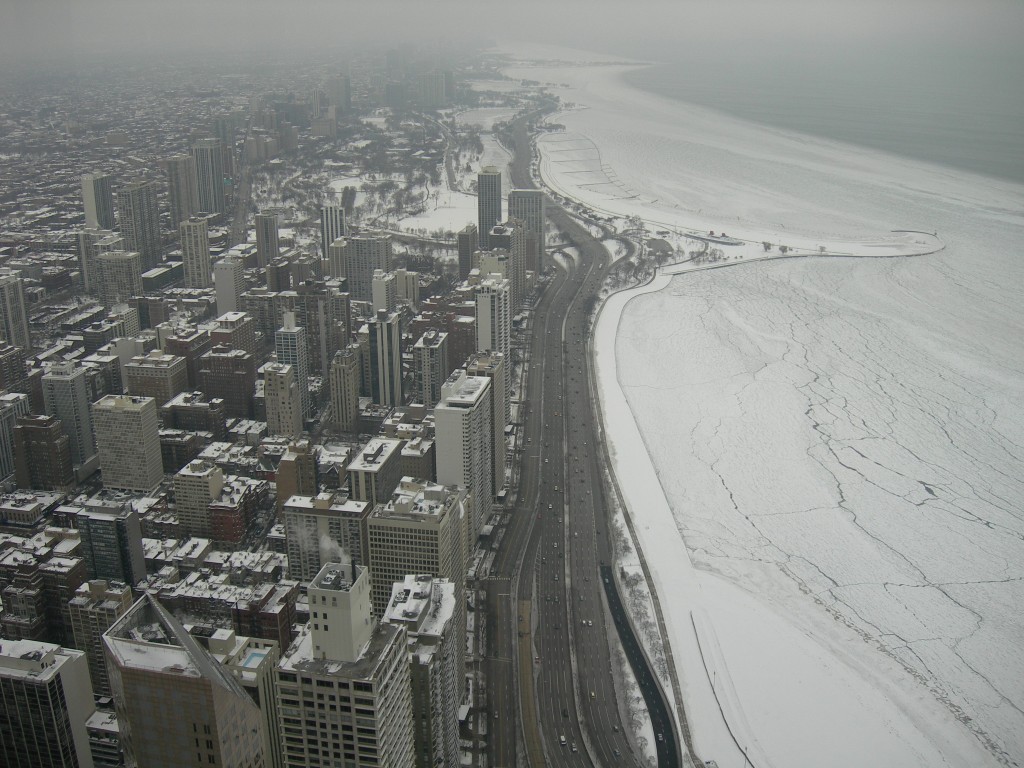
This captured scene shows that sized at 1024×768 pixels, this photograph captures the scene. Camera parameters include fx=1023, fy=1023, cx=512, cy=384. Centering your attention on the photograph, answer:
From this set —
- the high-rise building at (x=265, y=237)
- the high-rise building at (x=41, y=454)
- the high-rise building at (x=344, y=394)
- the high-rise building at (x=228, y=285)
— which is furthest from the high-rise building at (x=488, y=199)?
the high-rise building at (x=41, y=454)

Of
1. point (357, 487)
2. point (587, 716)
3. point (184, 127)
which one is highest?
point (184, 127)

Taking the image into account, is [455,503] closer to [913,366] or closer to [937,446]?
[937,446]

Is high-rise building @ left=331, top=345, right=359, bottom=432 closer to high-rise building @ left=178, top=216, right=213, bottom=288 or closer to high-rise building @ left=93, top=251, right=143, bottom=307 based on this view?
high-rise building @ left=93, top=251, right=143, bottom=307

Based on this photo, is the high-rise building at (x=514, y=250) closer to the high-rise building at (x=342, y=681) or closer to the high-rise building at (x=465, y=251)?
the high-rise building at (x=465, y=251)

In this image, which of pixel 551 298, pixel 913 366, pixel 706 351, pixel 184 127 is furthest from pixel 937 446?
pixel 184 127

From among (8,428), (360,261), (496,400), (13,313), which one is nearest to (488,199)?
(360,261)

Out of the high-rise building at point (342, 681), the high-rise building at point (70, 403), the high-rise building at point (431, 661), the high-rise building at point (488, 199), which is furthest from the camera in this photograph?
the high-rise building at point (488, 199)

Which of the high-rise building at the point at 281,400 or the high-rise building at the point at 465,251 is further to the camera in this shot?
the high-rise building at the point at 465,251
